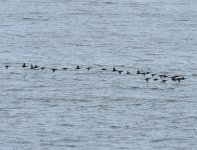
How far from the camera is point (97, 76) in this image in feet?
302

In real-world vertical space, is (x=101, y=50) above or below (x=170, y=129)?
above

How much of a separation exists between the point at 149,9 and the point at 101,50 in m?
29.3

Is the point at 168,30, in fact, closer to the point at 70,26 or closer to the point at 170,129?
the point at 70,26

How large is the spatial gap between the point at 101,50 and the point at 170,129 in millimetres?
31324

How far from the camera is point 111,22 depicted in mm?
124375

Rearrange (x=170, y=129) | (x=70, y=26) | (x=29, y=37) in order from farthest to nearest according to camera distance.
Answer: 1. (x=70, y=26)
2. (x=29, y=37)
3. (x=170, y=129)

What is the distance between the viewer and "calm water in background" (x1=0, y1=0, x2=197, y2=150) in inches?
2886

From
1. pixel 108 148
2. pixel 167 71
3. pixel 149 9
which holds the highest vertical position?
pixel 149 9

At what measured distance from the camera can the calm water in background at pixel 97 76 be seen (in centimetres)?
7331

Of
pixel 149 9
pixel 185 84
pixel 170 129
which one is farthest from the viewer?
pixel 149 9

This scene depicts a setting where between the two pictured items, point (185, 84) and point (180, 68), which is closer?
point (185, 84)

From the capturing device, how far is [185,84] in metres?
89.1

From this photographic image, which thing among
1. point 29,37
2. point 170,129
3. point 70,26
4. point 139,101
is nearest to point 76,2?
point 70,26

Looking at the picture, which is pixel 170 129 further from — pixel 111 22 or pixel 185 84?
pixel 111 22
